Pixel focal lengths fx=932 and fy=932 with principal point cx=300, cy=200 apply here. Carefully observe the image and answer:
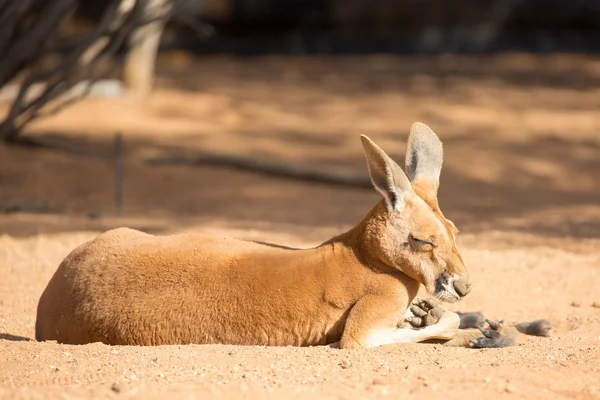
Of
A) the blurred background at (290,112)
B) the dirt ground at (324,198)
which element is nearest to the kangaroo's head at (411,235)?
the dirt ground at (324,198)

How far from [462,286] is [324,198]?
4.92m

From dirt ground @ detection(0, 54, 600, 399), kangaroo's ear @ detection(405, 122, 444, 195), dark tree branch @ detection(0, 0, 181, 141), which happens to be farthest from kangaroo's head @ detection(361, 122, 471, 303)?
dark tree branch @ detection(0, 0, 181, 141)

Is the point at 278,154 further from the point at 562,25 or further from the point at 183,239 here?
the point at 562,25

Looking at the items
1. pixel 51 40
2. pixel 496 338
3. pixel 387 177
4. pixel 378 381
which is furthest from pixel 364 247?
pixel 51 40

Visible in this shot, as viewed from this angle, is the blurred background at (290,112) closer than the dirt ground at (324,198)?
No

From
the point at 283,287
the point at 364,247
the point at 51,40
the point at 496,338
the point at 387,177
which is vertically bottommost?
the point at 496,338

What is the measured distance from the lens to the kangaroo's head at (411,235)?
13.8ft

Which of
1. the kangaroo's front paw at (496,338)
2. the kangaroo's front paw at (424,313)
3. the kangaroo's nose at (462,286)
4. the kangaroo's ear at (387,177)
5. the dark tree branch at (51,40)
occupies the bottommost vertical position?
the kangaroo's front paw at (496,338)

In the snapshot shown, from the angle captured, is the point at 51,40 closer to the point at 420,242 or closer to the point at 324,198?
the point at 324,198

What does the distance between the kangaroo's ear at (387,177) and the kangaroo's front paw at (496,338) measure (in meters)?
0.75

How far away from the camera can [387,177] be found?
4.21 m

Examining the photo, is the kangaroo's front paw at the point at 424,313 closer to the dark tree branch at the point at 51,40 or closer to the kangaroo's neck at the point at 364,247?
the kangaroo's neck at the point at 364,247

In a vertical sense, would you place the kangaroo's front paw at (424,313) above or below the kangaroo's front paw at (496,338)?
above

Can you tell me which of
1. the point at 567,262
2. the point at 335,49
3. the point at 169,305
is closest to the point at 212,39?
the point at 335,49
